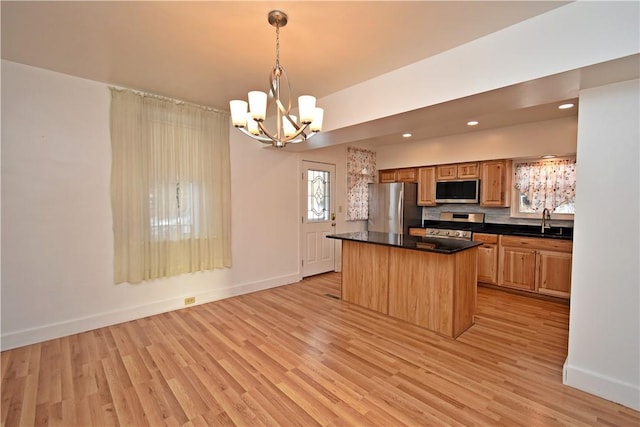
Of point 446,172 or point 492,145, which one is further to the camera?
point 446,172

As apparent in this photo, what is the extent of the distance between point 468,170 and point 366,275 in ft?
9.29

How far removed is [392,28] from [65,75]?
3.20 meters

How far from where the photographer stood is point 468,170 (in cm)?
495

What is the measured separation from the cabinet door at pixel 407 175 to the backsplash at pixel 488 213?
2.22ft

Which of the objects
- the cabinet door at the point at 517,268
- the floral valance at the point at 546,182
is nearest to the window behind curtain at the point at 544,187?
the floral valance at the point at 546,182

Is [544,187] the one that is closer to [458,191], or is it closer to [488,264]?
[458,191]

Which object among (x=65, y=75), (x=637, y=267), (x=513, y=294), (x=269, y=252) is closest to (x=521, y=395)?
(x=637, y=267)

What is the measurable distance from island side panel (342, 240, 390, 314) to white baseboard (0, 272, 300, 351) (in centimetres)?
146

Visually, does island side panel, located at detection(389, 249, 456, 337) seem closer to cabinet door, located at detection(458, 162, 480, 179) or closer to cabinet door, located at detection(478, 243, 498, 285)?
cabinet door, located at detection(478, 243, 498, 285)

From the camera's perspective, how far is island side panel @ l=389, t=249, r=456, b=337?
9.49 feet

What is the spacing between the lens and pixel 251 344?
8.96ft

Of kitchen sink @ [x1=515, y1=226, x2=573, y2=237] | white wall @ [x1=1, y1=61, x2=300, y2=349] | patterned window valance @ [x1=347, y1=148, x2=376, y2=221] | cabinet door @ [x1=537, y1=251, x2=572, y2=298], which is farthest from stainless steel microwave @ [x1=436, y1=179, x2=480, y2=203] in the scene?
white wall @ [x1=1, y1=61, x2=300, y2=349]

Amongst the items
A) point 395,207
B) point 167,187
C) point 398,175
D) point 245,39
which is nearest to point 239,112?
point 245,39

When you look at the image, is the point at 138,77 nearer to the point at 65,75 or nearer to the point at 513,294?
the point at 65,75
